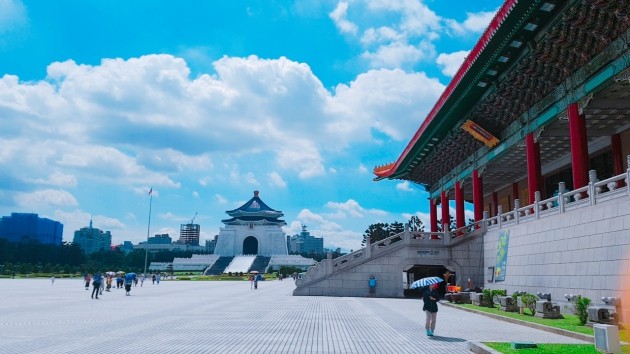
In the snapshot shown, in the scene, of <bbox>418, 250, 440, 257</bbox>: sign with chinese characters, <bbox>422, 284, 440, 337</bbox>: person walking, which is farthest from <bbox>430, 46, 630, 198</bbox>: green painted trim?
<bbox>422, 284, 440, 337</bbox>: person walking

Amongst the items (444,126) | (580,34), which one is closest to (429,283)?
(580,34)

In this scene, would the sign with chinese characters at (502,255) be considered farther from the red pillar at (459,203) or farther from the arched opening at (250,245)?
the arched opening at (250,245)

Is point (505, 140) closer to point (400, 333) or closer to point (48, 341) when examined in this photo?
point (400, 333)

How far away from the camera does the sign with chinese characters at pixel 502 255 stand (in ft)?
74.1

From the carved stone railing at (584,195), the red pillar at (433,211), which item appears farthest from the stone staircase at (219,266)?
the carved stone railing at (584,195)

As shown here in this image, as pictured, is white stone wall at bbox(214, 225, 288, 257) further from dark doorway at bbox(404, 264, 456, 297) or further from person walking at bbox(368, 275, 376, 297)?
person walking at bbox(368, 275, 376, 297)

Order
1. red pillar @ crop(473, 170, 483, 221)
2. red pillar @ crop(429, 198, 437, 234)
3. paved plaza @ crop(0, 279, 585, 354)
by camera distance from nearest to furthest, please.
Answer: paved plaza @ crop(0, 279, 585, 354), red pillar @ crop(473, 170, 483, 221), red pillar @ crop(429, 198, 437, 234)

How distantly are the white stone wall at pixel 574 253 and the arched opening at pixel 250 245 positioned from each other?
90.7 metres

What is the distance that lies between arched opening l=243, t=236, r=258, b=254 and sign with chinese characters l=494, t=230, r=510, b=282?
8900 centimetres

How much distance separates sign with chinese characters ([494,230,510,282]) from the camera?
74.1 ft

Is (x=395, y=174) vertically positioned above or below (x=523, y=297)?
above

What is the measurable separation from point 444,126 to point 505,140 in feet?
14.5

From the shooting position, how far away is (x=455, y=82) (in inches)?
936

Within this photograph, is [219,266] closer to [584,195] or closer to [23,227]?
[584,195]
